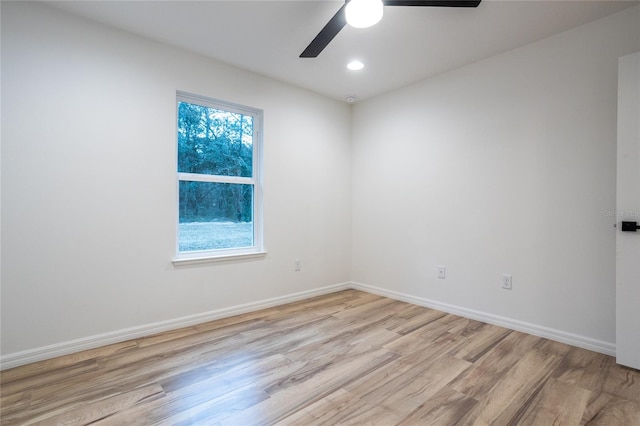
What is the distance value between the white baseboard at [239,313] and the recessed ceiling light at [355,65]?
8.14 ft

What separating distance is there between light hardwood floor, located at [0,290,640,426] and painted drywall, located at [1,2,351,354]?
346 millimetres

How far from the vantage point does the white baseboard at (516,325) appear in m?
2.31

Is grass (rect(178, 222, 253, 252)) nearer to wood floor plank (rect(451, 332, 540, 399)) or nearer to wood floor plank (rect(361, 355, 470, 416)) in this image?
wood floor plank (rect(361, 355, 470, 416))

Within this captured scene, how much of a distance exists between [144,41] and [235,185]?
1424mm

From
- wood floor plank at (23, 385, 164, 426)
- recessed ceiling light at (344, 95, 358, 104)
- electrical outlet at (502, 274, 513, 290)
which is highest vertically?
recessed ceiling light at (344, 95, 358, 104)

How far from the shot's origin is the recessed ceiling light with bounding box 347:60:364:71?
299 centimetres

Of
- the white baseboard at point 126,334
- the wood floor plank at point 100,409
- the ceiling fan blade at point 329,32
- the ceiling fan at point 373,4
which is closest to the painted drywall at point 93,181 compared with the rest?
the white baseboard at point 126,334

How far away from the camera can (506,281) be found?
2801 mm

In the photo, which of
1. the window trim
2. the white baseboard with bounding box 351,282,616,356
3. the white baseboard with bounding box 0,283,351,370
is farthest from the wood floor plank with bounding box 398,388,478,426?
the window trim

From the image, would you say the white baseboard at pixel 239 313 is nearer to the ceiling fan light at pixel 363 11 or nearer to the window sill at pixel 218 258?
the window sill at pixel 218 258

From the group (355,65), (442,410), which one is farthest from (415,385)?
(355,65)

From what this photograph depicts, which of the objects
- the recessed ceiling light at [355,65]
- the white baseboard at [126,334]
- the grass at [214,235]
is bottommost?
the white baseboard at [126,334]

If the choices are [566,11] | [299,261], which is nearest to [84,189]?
[299,261]

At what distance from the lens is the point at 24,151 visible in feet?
6.93
